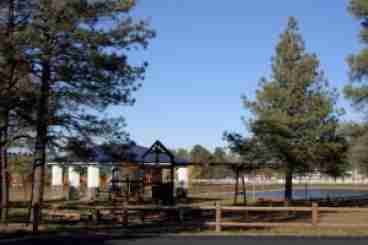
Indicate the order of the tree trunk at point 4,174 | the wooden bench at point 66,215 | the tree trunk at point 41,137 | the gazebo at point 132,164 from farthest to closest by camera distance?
the wooden bench at point 66,215, the gazebo at point 132,164, the tree trunk at point 4,174, the tree trunk at point 41,137

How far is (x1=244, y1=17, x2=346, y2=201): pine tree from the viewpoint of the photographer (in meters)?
26.5

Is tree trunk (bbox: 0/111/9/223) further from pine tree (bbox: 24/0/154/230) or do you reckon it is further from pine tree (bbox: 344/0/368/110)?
pine tree (bbox: 344/0/368/110)

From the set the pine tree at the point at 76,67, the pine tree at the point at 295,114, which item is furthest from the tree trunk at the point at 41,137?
the pine tree at the point at 295,114

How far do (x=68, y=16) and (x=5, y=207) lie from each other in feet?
24.2

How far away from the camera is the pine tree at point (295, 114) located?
26.5 metres

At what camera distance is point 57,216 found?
74.2ft

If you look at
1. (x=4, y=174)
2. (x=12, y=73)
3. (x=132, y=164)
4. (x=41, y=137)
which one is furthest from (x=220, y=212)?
(x=4, y=174)

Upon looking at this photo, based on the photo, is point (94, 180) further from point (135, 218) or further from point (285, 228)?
point (285, 228)

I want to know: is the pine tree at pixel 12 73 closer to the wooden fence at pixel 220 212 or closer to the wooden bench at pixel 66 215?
the wooden bench at pixel 66 215

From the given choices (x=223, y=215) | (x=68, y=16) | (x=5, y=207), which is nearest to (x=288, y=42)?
(x=223, y=215)

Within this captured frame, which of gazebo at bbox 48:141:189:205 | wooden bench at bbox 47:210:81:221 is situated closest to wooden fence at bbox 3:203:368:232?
wooden bench at bbox 47:210:81:221

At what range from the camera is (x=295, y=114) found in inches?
1086

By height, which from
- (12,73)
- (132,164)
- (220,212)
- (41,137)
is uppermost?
(12,73)

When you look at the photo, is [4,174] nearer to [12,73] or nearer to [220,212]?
[12,73]
